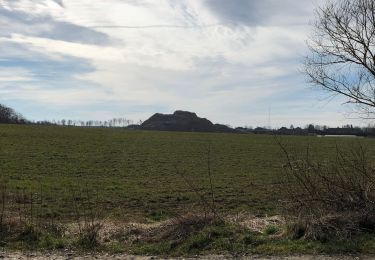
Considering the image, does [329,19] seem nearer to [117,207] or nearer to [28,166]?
[117,207]

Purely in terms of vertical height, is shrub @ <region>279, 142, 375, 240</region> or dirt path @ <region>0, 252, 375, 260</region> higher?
shrub @ <region>279, 142, 375, 240</region>

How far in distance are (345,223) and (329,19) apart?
5.97 meters

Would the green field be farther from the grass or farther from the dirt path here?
the dirt path

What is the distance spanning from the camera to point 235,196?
732 inches

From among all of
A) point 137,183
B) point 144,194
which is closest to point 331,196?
point 144,194

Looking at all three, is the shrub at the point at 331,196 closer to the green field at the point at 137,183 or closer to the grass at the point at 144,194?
the grass at the point at 144,194

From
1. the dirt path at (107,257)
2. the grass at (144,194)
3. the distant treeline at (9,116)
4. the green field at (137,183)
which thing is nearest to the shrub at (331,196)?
the grass at (144,194)

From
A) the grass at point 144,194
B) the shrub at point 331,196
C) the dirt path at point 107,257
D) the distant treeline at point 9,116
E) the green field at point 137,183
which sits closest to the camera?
the dirt path at point 107,257

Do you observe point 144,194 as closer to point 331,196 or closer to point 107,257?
point 331,196

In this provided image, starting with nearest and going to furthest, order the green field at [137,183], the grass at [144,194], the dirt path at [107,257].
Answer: the dirt path at [107,257] < the grass at [144,194] < the green field at [137,183]

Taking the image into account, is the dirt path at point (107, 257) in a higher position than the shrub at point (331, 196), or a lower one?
lower

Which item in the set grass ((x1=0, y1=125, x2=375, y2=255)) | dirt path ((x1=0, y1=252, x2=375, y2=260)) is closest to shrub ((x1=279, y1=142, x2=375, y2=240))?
grass ((x1=0, y1=125, x2=375, y2=255))

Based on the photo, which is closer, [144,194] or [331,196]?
[331,196]

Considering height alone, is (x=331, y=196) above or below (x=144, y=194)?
above
